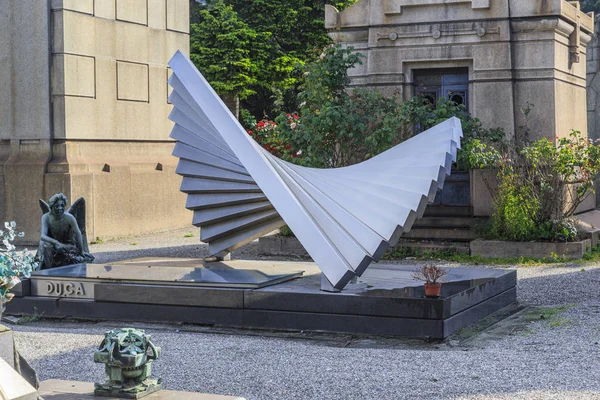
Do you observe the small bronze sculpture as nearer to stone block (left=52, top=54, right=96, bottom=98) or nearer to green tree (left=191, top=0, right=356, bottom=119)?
stone block (left=52, top=54, right=96, bottom=98)

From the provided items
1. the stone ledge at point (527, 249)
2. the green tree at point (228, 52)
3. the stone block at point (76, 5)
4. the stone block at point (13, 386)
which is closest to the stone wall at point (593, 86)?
the stone ledge at point (527, 249)

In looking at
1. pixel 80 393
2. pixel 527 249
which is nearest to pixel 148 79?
pixel 527 249

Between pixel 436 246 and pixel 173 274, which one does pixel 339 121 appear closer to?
pixel 436 246

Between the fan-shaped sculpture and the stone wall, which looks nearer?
the fan-shaped sculpture

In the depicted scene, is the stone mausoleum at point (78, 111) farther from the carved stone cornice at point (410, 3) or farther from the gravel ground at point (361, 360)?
the gravel ground at point (361, 360)

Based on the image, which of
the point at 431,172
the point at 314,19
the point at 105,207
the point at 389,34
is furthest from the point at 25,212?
the point at 314,19

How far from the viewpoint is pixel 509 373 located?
6.27 meters

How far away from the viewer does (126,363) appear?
455 cm

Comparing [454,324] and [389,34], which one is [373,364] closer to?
[454,324]

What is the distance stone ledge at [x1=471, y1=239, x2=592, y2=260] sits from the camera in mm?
12805

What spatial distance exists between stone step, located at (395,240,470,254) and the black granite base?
384 cm

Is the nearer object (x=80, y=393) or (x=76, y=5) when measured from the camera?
(x=80, y=393)

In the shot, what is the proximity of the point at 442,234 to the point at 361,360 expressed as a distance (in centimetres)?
748

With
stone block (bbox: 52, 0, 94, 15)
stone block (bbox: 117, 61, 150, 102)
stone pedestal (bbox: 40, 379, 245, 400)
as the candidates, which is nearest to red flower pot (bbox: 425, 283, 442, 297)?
stone pedestal (bbox: 40, 379, 245, 400)
